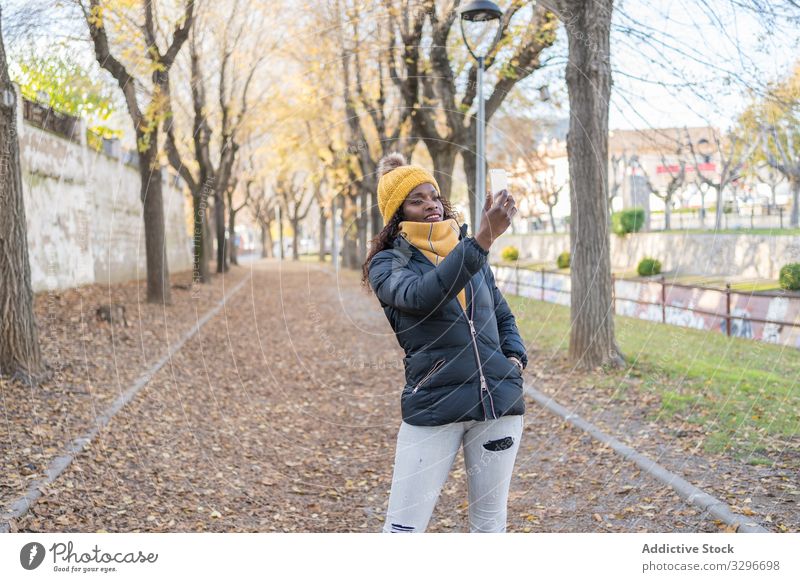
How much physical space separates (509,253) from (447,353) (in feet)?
75.9

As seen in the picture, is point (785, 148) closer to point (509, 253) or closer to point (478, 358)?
point (478, 358)

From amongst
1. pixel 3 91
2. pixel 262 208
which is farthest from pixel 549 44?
pixel 262 208

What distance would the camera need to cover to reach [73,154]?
53.0 feet

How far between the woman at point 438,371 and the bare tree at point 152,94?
5.51m

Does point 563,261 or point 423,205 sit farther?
point 563,261

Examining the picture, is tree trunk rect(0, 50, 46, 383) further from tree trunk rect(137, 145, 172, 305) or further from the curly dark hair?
tree trunk rect(137, 145, 172, 305)

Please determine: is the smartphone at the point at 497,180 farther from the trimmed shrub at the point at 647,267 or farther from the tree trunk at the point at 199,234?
the trimmed shrub at the point at 647,267

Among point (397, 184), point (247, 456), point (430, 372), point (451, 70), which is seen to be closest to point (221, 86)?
point (451, 70)

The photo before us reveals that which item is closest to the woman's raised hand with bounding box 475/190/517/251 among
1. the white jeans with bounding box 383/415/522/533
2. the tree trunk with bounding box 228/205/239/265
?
the white jeans with bounding box 383/415/522/533

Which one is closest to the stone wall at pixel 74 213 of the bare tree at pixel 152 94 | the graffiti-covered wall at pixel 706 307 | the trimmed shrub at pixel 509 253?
the bare tree at pixel 152 94

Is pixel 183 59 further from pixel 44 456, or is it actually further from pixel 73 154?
pixel 44 456

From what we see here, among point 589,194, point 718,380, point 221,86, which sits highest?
point 221,86

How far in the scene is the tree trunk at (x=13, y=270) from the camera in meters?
6.61

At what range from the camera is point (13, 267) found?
6.95 metres
